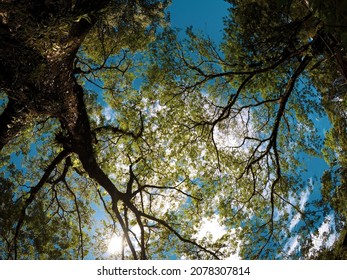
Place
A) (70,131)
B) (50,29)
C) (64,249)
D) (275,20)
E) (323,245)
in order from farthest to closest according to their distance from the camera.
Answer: (64,249) → (70,131) → (323,245) → (275,20) → (50,29)

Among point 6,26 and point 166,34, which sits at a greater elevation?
point 166,34

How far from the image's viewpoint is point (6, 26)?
5.71 m

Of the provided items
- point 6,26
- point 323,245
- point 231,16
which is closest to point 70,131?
point 6,26

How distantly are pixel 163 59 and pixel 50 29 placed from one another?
35.7ft

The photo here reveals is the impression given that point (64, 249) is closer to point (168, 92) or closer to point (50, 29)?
point (168, 92)

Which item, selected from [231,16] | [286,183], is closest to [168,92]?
[231,16]

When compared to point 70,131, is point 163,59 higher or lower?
higher

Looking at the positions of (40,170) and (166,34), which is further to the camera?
(40,170)

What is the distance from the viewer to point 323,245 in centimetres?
1066

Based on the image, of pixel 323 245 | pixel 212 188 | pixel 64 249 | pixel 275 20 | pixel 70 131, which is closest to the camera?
pixel 275 20

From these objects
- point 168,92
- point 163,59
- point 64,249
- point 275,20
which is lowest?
point 64,249

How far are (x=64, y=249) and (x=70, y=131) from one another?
6.52 m

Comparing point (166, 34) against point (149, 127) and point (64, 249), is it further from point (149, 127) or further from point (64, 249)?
point (64, 249)

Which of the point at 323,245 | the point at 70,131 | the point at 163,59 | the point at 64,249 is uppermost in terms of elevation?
the point at 163,59
